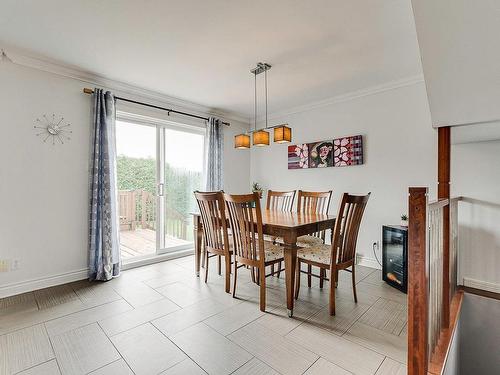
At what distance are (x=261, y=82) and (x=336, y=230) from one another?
218 centimetres

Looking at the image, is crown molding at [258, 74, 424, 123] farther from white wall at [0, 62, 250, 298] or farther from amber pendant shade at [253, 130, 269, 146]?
white wall at [0, 62, 250, 298]

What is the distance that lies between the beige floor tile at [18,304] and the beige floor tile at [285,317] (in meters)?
2.16

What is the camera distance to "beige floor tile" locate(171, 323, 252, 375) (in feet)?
5.39

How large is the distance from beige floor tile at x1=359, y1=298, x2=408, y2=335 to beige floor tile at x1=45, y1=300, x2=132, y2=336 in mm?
2164

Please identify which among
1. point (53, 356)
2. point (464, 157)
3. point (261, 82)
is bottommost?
point (53, 356)

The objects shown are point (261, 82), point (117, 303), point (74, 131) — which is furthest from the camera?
point (261, 82)

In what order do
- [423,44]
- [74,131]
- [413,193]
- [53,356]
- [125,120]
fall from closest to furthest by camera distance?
1. [413,193]
2. [423,44]
3. [53,356]
4. [74,131]
5. [125,120]

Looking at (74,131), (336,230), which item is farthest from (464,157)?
(74,131)

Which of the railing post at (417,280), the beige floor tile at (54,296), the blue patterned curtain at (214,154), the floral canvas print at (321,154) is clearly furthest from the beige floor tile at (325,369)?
the blue patterned curtain at (214,154)

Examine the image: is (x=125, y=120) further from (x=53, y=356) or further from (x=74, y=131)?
(x=53, y=356)

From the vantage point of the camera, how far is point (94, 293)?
8.95 feet

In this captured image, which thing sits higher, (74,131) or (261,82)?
(261,82)

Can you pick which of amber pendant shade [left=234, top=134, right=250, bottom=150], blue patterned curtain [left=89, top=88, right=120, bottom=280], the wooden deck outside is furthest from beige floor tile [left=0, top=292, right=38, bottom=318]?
amber pendant shade [left=234, top=134, right=250, bottom=150]

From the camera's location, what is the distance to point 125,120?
3.65m
